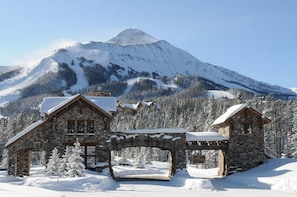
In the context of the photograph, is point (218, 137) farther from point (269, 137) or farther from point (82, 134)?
point (269, 137)

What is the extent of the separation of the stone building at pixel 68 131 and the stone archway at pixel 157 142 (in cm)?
116

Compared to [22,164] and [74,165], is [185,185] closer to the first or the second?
[74,165]

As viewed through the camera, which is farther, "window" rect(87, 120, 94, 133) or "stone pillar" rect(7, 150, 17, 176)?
"window" rect(87, 120, 94, 133)

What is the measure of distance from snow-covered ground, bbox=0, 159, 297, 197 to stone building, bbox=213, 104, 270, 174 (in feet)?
3.96

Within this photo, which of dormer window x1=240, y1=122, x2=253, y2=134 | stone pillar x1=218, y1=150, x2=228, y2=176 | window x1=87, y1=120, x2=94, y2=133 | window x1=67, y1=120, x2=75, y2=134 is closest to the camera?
window x1=67, y1=120, x2=75, y2=134

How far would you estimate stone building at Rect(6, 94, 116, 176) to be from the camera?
4091 cm

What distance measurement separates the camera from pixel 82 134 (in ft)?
135

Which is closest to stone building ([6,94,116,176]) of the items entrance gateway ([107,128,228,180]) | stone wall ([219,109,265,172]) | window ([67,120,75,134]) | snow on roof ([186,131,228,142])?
window ([67,120,75,134])

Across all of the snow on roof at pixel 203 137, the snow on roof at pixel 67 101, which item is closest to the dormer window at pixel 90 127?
the snow on roof at pixel 67 101

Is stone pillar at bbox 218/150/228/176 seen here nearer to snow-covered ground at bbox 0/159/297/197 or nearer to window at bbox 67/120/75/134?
snow-covered ground at bbox 0/159/297/197

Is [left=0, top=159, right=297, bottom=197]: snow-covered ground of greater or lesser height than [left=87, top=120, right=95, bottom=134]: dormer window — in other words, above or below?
below

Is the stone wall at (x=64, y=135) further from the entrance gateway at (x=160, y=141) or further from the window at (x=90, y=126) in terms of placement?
the entrance gateway at (x=160, y=141)

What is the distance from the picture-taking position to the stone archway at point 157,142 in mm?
41562

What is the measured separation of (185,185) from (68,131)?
1349 centimetres
